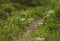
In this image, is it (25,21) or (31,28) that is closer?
(31,28)

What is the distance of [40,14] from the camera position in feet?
66.3

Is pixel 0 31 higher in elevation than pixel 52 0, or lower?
higher

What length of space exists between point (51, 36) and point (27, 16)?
647 centimetres

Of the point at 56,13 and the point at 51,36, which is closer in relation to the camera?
the point at 51,36

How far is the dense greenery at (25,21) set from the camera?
13797mm

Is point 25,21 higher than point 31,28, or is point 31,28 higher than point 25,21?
point 31,28

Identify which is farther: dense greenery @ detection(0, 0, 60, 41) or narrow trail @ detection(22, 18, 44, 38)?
narrow trail @ detection(22, 18, 44, 38)

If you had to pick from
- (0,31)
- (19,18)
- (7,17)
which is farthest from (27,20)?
(0,31)

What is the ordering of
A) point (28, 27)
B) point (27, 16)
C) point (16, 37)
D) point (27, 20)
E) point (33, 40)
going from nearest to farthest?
point (33, 40) → point (16, 37) → point (28, 27) → point (27, 20) → point (27, 16)

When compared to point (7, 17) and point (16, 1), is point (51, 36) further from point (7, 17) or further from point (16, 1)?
point (16, 1)

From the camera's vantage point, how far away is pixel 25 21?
17.7 m

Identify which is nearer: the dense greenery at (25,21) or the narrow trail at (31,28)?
the dense greenery at (25,21)

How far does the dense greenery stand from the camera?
13797 millimetres

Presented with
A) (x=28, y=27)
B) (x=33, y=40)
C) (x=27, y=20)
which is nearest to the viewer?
(x=33, y=40)
